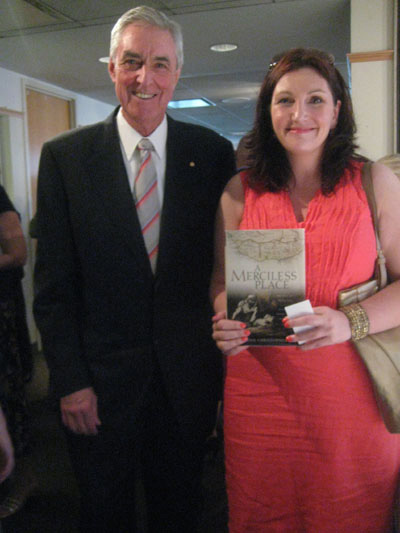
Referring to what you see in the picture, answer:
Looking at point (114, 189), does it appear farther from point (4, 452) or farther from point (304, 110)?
point (4, 452)

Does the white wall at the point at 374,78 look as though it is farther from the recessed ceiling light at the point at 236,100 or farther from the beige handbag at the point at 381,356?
the recessed ceiling light at the point at 236,100

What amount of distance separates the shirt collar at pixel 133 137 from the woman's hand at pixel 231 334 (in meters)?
0.61

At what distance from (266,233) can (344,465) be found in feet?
2.17

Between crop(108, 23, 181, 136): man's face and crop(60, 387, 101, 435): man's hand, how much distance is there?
0.82 m

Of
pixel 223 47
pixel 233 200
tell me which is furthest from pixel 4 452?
pixel 223 47

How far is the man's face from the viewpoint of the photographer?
59.4 inches

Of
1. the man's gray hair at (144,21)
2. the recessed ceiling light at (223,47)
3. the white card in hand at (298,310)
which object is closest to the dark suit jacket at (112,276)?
the man's gray hair at (144,21)

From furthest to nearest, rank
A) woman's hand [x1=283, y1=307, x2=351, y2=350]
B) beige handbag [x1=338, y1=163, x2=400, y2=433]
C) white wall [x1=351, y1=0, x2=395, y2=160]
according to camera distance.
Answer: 1. white wall [x1=351, y1=0, x2=395, y2=160]
2. beige handbag [x1=338, y1=163, x2=400, y2=433]
3. woman's hand [x1=283, y1=307, x2=351, y2=350]

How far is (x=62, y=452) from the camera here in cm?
310

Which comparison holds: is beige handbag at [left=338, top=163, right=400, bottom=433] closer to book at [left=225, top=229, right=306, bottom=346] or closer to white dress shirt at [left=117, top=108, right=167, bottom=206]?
book at [left=225, top=229, right=306, bottom=346]

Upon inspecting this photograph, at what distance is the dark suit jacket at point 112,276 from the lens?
150 cm

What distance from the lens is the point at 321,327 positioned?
1.20 meters

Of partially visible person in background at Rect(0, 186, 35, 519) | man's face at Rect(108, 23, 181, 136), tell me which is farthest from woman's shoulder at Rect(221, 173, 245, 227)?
partially visible person in background at Rect(0, 186, 35, 519)

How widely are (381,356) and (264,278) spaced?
0.38 meters
